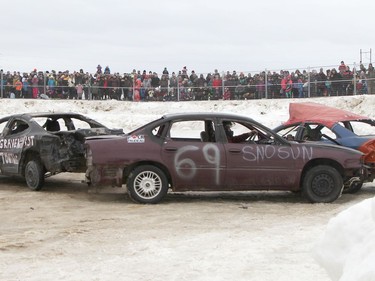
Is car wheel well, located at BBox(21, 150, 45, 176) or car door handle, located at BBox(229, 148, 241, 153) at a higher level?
car door handle, located at BBox(229, 148, 241, 153)

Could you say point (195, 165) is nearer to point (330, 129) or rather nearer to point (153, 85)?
point (330, 129)

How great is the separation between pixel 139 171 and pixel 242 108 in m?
16.1

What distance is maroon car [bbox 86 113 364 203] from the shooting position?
8992 millimetres

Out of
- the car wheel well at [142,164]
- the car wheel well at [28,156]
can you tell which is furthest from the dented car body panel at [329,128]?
the car wheel well at [28,156]

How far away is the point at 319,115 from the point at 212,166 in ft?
9.73

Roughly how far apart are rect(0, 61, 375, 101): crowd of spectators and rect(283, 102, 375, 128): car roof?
13269 mm

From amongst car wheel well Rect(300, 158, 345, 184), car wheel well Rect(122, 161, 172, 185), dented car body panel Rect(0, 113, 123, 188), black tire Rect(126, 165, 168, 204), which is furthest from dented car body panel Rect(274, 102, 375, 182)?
dented car body panel Rect(0, 113, 123, 188)

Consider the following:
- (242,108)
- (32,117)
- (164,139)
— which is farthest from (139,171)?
(242,108)

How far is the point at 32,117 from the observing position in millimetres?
10953

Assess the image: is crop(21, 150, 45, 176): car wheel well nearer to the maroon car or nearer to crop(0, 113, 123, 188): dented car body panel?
crop(0, 113, 123, 188): dented car body panel

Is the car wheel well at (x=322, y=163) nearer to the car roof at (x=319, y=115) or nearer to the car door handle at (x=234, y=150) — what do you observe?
the car door handle at (x=234, y=150)

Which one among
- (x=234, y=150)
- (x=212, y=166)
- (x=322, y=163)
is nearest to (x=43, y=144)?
(x=212, y=166)

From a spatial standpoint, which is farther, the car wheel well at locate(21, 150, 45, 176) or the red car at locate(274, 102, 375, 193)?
the car wheel well at locate(21, 150, 45, 176)

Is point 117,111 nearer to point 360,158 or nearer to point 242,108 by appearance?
point 242,108
